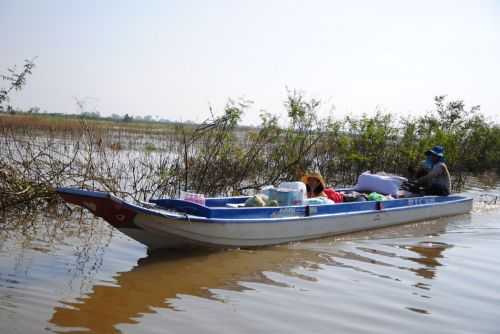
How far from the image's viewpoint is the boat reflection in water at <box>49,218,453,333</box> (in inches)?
199

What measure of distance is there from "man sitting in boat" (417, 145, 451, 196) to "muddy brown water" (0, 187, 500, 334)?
9.58 feet

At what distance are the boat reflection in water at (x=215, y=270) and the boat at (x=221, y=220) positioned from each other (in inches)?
7.5

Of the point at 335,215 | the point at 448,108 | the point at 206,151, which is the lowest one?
the point at 335,215

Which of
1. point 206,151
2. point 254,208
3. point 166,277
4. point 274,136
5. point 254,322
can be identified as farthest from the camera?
point 274,136

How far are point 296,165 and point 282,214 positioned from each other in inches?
191

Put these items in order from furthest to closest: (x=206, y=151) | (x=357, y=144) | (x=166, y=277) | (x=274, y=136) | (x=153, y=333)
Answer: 1. (x=357, y=144)
2. (x=274, y=136)
3. (x=206, y=151)
4. (x=166, y=277)
5. (x=153, y=333)

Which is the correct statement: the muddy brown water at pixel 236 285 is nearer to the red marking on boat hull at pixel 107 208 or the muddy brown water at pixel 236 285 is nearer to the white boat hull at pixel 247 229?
the white boat hull at pixel 247 229

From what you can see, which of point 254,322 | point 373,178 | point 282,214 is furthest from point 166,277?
point 373,178

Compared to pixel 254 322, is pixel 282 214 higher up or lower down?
higher up

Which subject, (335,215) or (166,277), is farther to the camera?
(335,215)

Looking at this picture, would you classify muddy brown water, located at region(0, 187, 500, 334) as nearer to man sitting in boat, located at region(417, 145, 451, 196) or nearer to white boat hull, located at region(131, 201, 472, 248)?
white boat hull, located at region(131, 201, 472, 248)

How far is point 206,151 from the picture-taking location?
10828 millimetres

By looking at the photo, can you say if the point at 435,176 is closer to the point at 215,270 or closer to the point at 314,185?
the point at 314,185

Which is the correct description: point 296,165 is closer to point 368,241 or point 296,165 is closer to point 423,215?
point 423,215
